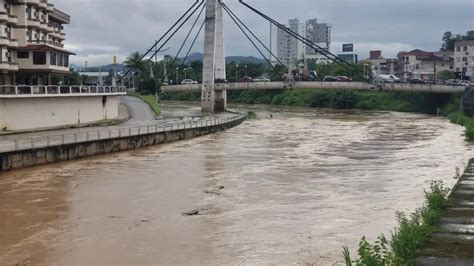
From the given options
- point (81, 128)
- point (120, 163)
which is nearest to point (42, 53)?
point (81, 128)

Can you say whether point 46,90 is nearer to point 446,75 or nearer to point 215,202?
point 215,202

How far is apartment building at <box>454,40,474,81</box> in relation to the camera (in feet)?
379

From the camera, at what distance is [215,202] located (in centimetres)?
2202

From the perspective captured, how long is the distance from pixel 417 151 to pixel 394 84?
143ft

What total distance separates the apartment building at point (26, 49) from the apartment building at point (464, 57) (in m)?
81.2

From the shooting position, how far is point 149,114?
63.7m

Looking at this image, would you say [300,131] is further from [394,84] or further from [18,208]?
[18,208]

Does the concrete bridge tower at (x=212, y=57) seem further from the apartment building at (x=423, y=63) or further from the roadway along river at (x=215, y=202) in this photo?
the apartment building at (x=423, y=63)

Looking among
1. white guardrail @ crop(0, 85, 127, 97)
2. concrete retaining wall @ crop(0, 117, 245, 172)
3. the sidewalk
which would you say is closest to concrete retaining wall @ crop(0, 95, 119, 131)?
white guardrail @ crop(0, 85, 127, 97)

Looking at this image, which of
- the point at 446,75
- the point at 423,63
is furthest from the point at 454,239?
the point at 423,63

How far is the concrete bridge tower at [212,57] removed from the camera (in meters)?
77.4

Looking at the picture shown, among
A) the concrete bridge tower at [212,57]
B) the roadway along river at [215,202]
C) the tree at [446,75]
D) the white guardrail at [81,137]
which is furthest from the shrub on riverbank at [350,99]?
the white guardrail at [81,137]

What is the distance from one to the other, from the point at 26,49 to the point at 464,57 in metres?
91.6

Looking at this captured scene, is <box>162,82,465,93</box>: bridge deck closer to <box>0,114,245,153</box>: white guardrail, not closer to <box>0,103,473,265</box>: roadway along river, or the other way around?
<box>0,114,245,153</box>: white guardrail
